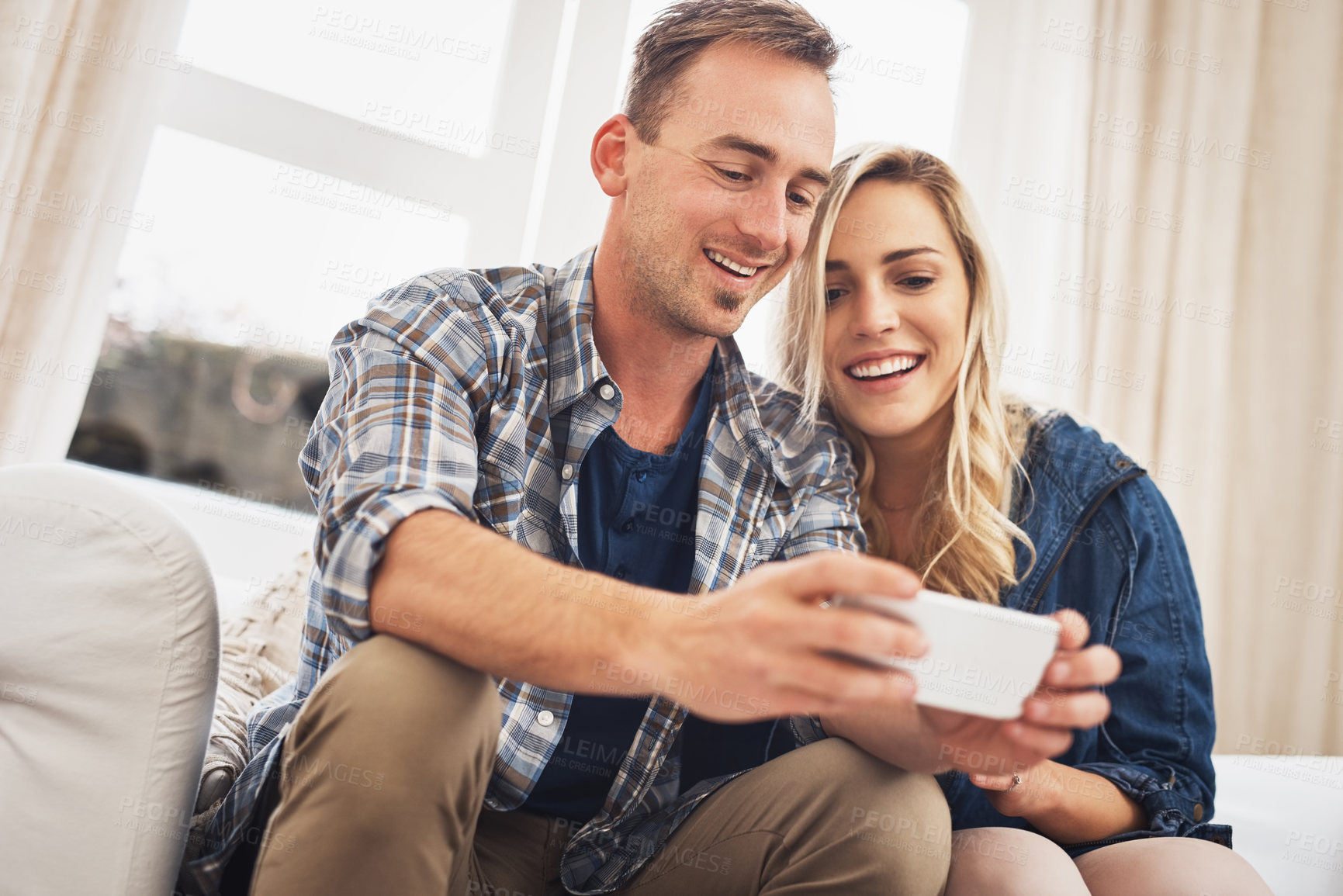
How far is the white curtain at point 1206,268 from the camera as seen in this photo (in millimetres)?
2543

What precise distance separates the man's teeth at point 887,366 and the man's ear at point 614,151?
431 mm

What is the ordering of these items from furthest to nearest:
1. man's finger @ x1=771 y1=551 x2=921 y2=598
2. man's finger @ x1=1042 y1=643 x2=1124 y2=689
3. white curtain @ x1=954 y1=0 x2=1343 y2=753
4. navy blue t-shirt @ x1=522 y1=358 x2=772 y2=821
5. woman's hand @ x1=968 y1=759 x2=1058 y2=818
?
white curtain @ x1=954 y1=0 x2=1343 y2=753 < navy blue t-shirt @ x1=522 y1=358 x2=772 y2=821 < woman's hand @ x1=968 y1=759 x2=1058 y2=818 < man's finger @ x1=1042 y1=643 x2=1124 y2=689 < man's finger @ x1=771 y1=551 x2=921 y2=598

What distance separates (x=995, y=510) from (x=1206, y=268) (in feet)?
5.79

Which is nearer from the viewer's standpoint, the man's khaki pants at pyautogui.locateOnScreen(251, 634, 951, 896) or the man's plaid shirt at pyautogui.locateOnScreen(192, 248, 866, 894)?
the man's khaki pants at pyautogui.locateOnScreen(251, 634, 951, 896)

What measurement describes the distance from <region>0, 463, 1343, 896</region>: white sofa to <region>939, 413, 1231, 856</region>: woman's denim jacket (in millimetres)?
901

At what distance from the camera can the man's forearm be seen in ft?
2.45

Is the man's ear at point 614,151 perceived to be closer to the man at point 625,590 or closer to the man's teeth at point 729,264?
the man at point 625,590

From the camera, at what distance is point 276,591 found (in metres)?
1.45

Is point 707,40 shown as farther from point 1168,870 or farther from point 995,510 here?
point 1168,870

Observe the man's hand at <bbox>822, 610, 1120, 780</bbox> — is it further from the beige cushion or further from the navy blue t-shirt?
the beige cushion

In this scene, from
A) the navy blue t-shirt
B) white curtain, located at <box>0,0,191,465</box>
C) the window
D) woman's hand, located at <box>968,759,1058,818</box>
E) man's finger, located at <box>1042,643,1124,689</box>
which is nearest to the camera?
man's finger, located at <box>1042,643,1124,689</box>

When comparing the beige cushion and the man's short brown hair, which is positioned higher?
the man's short brown hair

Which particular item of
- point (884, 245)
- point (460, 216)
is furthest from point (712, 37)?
point (460, 216)

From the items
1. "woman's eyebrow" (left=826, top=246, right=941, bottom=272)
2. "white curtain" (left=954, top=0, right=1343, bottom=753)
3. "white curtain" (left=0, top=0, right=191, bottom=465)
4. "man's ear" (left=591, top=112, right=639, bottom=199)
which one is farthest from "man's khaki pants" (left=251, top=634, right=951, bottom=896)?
"white curtain" (left=954, top=0, right=1343, bottom=753)
